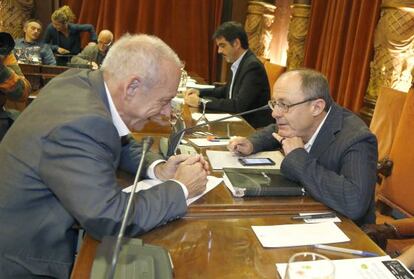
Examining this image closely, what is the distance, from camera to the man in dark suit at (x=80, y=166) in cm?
97

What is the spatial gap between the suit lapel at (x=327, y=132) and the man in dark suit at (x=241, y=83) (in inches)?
49.6

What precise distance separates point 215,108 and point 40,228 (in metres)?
1.86

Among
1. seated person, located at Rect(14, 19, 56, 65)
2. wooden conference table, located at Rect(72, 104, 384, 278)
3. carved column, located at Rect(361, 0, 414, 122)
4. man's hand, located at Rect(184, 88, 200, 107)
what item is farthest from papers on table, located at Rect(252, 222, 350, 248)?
seated person, located at Rect(14, 19, 56, 65)

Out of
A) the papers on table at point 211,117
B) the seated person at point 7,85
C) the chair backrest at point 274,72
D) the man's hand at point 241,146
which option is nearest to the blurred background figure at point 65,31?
the seated person at point 7,85

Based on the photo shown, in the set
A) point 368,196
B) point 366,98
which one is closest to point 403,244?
point 368,196

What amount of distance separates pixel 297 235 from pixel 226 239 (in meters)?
0.19

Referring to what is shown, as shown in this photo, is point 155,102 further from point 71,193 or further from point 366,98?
point 366,98

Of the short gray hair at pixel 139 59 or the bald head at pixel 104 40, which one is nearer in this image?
the short gray hair at pixel 139 59

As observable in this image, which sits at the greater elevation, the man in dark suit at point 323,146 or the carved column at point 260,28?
the carved column at point 260,28

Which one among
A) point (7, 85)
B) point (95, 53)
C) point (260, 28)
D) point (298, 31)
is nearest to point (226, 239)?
point (7, 85)

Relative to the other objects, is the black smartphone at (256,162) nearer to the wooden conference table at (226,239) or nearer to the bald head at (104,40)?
the wooden conference table at (226,239)

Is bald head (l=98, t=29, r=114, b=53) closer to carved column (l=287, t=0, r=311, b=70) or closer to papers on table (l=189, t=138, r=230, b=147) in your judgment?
carved column (l=287, t=0, r=311, b=70)

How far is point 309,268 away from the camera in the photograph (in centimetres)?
85

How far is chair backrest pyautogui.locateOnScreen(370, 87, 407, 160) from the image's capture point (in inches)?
85.9
